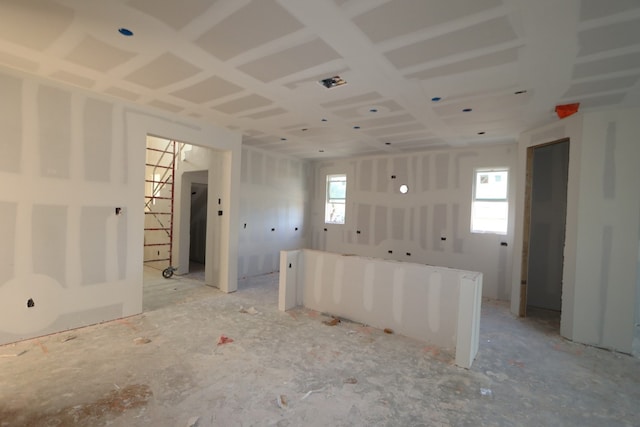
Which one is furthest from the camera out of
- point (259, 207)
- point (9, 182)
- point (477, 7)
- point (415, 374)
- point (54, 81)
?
point (259, 207)

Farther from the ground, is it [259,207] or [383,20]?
[383,20]

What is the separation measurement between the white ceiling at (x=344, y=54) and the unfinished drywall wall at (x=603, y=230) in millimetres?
343

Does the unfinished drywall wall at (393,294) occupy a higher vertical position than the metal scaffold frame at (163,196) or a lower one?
lower

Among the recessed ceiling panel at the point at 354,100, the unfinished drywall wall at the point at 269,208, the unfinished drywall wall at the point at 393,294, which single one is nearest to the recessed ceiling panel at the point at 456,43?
the recessed ceiling panel at the point at 354,100

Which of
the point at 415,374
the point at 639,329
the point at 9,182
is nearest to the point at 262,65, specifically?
the point at 9,182

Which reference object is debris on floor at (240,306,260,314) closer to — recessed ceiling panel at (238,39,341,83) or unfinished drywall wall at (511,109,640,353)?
recessed ceiling panel at (238,39,341,83)

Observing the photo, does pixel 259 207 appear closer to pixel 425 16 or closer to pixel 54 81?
pixel 54 81

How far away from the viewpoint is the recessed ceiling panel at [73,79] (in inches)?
119

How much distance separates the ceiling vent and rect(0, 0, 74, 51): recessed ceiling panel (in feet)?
6.55

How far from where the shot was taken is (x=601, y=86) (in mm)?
2807

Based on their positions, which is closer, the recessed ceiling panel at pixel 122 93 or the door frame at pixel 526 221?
the recessed ceiling panel at pixel 122 93

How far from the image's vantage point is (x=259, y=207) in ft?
21.5

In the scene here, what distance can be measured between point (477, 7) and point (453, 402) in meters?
2.76

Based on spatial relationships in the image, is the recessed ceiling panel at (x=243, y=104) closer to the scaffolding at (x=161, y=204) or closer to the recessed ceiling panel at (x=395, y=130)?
the recessed ceiling panel at (x=395, y=130)
